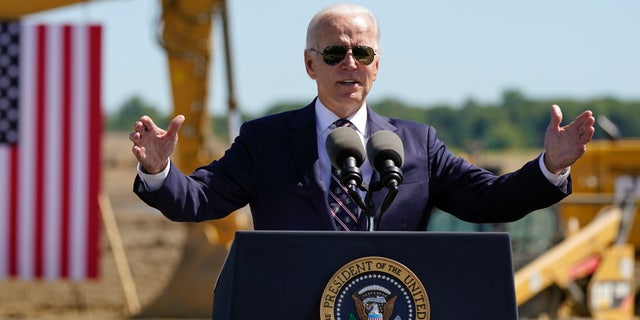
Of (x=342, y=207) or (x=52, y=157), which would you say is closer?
(x=342, y=207)

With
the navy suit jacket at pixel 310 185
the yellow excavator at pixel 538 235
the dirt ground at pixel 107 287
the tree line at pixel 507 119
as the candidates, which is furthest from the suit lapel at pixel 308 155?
the tree line at pixel 507 119

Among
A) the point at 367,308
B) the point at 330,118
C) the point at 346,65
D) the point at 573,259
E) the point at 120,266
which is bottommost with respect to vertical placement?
the point at 120,266

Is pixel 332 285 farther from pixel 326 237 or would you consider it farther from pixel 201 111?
pixel 201 111

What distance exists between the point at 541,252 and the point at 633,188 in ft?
6.02

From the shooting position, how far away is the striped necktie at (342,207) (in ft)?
10.6

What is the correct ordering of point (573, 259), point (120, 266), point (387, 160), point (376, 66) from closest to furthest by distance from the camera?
point (387, 160), point (376, 66), point (573, 259), point (120, 266)

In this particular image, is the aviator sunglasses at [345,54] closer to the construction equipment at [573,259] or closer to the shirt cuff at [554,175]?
the shirt cuff at [554,175]

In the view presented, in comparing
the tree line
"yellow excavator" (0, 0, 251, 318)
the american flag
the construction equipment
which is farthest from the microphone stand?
the tree line

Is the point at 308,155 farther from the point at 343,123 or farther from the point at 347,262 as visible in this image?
the point at 347,262

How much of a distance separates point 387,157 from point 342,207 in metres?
0.29

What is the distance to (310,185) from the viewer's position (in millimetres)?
3229

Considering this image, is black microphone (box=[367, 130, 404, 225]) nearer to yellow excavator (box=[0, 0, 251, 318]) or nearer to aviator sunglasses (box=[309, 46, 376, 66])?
aviator sunglasses (box=[309, 46, 376, 66])

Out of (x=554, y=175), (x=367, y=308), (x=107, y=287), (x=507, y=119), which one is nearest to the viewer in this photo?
(x=367, y=308)

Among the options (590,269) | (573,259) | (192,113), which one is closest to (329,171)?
(573,259)
